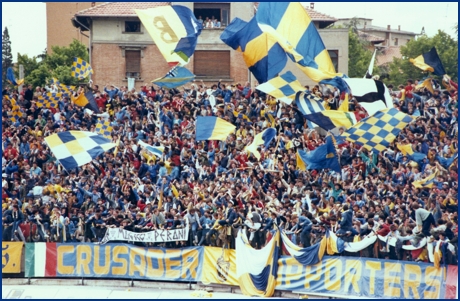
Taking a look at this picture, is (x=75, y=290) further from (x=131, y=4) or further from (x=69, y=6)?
(x=69, y=6)

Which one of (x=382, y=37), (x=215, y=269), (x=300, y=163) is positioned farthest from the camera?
(x=382, y=37)

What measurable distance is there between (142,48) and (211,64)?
337 centimetres

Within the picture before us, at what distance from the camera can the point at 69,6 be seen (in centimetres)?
6888

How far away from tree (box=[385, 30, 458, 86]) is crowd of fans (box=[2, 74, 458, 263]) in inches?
1108

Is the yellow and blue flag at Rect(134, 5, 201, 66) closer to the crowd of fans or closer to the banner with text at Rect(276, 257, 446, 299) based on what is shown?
the crowd of fans

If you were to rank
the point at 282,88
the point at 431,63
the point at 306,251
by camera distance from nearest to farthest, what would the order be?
the point at 306,251 → the point at 282,88 → the point at 431,63

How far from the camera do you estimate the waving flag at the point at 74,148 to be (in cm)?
2734

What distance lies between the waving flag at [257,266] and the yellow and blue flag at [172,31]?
7.36m

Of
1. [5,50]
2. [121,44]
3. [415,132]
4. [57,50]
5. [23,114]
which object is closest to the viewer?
[415,132]

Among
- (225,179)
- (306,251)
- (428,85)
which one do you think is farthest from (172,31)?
(306,251)

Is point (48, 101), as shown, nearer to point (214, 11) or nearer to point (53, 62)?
point (214, 11)

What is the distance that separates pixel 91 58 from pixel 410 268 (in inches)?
1076

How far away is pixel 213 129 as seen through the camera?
27984 mm

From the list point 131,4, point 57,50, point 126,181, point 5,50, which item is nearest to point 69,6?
point 57,50
